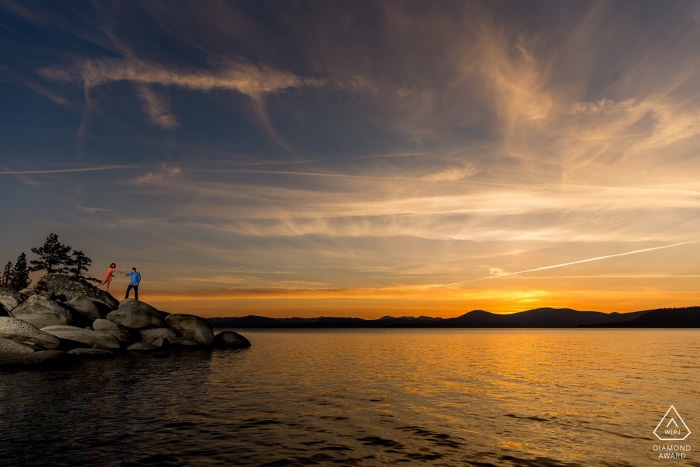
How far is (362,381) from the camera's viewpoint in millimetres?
24969

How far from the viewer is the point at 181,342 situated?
44094mm

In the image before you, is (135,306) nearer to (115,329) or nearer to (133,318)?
(133,318)

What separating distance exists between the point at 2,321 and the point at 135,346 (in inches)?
448

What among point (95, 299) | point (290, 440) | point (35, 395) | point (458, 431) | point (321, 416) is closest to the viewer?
point (290, 440)

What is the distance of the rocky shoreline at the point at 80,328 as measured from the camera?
27.6 metres

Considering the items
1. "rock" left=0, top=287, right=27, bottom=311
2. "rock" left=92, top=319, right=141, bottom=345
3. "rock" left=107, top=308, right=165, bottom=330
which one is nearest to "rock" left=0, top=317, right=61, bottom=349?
"rock" left=92, top=319, right=141, bottom=345

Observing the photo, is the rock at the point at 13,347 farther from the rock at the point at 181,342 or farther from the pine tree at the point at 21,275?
the pine tree at the point at 21,275

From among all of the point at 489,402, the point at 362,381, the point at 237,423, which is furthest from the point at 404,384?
the point at 237,423

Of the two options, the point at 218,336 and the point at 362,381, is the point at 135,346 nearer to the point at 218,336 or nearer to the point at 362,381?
the point at 218,336

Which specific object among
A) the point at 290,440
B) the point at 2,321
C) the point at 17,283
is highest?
the point at 17,283

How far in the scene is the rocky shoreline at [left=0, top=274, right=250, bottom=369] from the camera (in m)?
27.6

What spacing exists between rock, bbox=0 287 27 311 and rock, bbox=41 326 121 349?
801 cm

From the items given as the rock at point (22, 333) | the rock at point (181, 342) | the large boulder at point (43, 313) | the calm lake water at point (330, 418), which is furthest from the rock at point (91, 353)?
the rock at point (181, 342)

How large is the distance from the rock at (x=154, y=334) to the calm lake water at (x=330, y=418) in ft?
47.5
